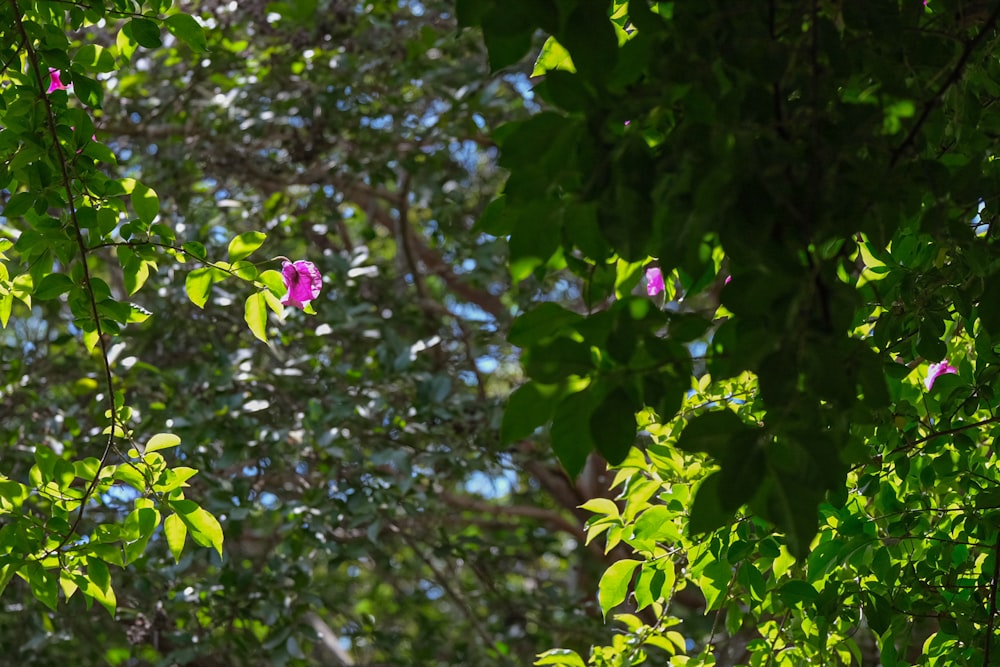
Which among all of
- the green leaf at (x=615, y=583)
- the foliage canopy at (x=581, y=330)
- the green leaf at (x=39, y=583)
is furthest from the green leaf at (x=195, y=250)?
the green leaf at (x=615, y=583)

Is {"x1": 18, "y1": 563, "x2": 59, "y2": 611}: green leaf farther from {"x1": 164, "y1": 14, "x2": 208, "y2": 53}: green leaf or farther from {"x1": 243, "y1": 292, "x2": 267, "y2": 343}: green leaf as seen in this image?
{"x1": 164, "y1": 14, "x2": 208, "y2": 53}: green leaf

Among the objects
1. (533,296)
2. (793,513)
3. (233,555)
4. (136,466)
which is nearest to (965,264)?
(793,513)

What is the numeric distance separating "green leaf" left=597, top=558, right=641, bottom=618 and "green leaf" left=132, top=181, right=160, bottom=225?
0.75 metres

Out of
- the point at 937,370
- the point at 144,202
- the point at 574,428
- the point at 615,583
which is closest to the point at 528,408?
the point at 574,428

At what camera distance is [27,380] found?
10.2 ft

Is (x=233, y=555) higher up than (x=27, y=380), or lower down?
lower down

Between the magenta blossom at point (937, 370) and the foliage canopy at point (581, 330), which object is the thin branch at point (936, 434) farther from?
the magenta blossom at point (937, 370)

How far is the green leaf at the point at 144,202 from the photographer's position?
1384 millimetres

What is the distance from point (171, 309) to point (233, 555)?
102 cm

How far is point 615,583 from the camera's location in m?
1.41

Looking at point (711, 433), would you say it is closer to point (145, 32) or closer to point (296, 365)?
point (145, 32)

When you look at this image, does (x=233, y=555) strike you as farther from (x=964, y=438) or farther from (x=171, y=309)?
(x=964, y=438)

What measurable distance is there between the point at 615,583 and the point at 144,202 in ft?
2.58

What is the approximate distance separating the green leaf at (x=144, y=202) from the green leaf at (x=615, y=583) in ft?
2.47
